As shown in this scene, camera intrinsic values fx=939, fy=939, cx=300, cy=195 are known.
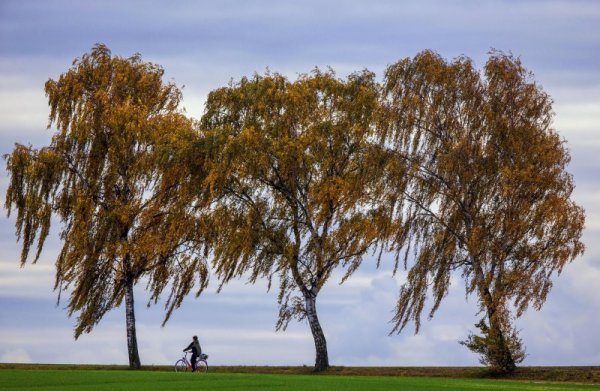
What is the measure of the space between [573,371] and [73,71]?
28.9m

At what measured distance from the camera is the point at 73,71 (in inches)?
1937

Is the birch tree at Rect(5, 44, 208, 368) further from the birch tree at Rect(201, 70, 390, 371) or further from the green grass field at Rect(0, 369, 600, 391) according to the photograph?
the green grass field at Rect(0, 369, 600, 391)

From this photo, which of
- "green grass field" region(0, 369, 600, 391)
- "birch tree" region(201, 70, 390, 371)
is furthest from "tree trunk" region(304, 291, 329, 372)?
"green grass field" region(0, 369, 600, 391)

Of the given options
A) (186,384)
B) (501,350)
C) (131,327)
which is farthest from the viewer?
(131,327)

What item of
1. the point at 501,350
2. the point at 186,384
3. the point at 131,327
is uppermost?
the point at 131,327

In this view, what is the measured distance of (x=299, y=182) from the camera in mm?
46125

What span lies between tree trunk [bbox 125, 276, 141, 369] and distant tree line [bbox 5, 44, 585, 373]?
8 cm

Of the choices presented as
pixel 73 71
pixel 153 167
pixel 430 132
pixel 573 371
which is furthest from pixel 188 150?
pixel 573 371

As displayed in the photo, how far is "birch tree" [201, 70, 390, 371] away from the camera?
45.2 metres

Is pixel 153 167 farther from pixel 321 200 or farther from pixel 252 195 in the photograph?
pixel 321 200

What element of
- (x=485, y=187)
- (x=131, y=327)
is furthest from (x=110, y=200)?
(x=485, y=187)

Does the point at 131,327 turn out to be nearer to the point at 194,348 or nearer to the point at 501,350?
the point at 194,348

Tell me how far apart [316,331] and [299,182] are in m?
7.31

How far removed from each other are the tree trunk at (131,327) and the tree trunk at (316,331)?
28.9ft
